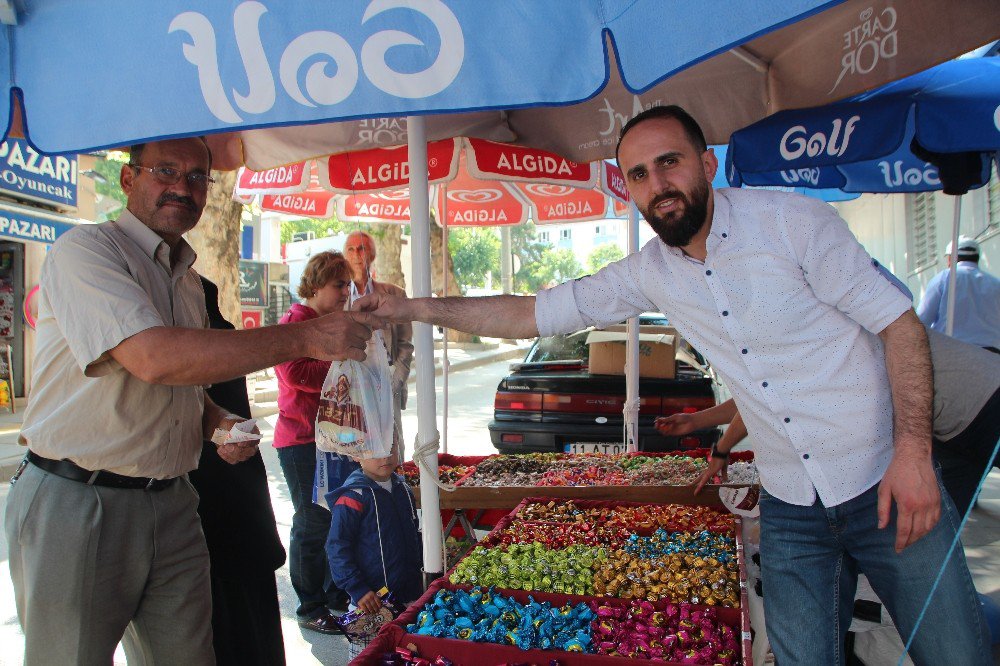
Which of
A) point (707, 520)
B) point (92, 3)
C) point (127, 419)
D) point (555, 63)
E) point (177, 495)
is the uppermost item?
point (92, 3)

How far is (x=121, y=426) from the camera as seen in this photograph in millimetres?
2012

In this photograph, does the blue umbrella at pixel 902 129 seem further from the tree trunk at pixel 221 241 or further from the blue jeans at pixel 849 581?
the tree trunk at pixel 221 241

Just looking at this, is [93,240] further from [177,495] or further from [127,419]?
[177,495]

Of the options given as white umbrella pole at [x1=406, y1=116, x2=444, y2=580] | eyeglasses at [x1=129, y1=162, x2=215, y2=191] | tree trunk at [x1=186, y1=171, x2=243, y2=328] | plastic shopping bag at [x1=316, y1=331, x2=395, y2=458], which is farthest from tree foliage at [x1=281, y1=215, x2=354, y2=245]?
eyeglasses at [x1=129, y1=162, x2=215, y2=191]

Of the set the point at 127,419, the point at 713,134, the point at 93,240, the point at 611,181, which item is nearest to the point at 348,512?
the point at 127,419

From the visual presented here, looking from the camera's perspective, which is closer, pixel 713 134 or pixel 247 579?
pixel 247 579

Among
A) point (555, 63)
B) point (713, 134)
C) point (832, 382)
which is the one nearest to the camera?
point (555, 63)

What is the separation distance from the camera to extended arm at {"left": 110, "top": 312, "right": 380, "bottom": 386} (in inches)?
74.0

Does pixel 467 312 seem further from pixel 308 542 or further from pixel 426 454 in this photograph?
pixel 308 542

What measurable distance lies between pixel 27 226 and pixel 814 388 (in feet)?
44.2

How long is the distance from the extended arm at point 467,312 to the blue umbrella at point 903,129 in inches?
89.2

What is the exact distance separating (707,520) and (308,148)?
3215 mm

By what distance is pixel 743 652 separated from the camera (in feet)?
6.99

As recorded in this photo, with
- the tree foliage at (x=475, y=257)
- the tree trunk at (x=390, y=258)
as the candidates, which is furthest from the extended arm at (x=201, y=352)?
the tree foliage at (x=475, y=257)
